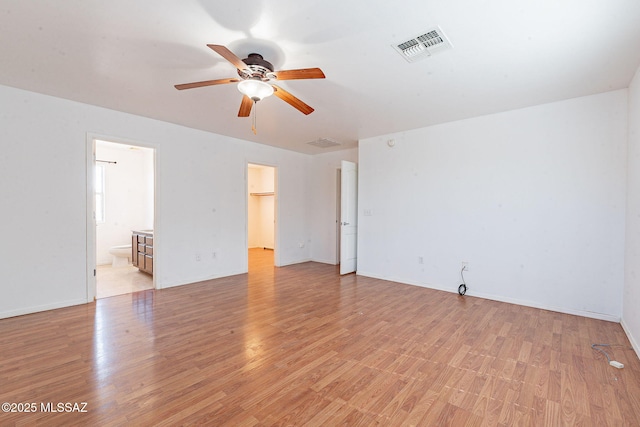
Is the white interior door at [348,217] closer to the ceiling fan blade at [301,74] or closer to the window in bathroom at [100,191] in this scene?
the ceiling fan blade at [301,74]

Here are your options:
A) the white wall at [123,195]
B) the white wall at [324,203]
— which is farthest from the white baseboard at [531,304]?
the white wall at [123,195]

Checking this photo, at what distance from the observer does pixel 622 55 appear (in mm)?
2449

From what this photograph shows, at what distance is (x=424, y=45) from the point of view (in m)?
2.29

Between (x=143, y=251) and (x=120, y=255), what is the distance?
1120 mm

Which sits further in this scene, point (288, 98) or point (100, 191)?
point (100, 191)

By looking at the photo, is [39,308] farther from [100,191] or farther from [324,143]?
[324,143]

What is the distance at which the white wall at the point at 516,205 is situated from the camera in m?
3.26

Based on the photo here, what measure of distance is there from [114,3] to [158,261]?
11.3ft

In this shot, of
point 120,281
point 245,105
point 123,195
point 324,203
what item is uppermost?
point 245,105

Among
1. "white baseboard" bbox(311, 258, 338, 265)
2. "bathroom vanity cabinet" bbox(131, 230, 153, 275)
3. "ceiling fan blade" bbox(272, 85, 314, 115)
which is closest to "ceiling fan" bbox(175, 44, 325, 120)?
"ceiling fan blade" bbox(272, 85, 314, 115)

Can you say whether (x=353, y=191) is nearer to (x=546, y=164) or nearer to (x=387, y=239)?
(x=387, y=239)

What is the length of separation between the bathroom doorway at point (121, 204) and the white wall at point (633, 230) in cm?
663

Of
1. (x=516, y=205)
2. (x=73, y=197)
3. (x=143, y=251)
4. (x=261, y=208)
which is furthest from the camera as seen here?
(x=261, y=208)

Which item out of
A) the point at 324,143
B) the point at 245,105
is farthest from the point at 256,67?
the point at 324,143
